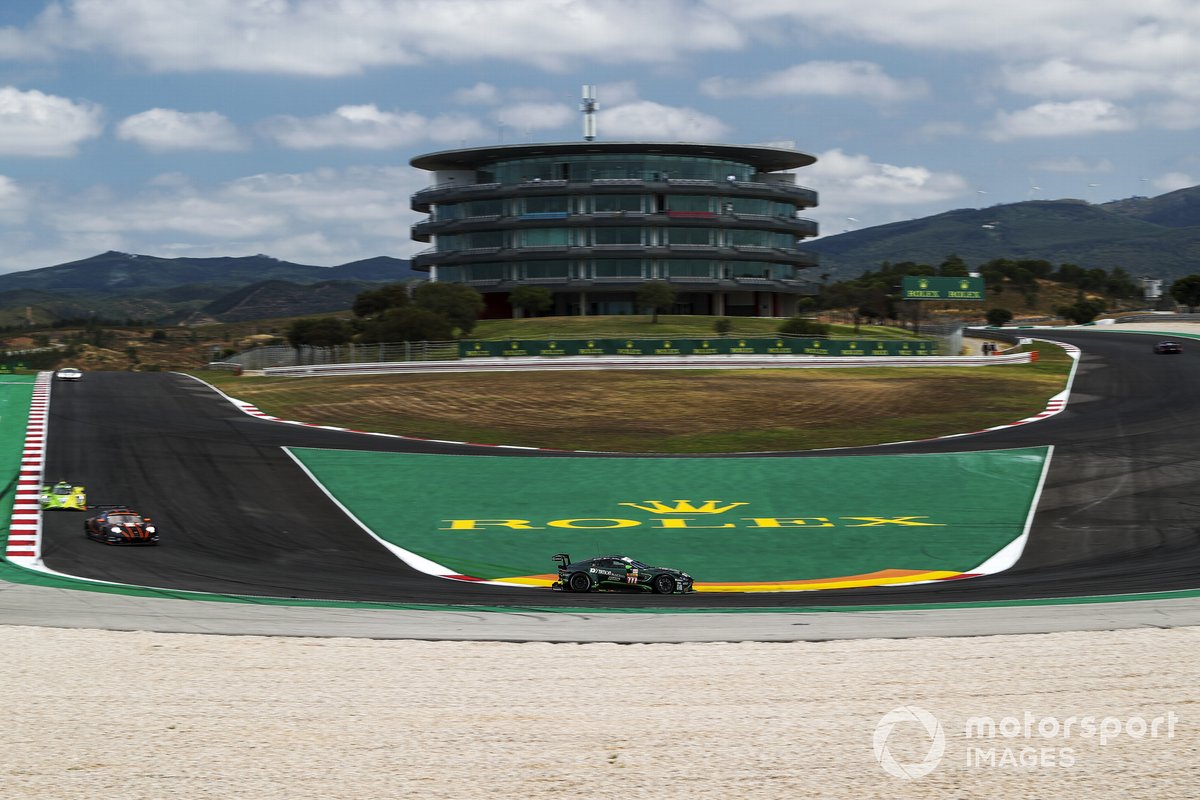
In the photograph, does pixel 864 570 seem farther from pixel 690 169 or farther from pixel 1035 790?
pixel 690 169

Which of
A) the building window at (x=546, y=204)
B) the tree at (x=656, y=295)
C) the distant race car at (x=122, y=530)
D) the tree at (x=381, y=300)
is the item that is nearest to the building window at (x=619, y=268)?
the building window at (x=546, y=204)

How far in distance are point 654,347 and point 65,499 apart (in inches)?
1810

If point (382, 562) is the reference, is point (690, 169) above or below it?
above

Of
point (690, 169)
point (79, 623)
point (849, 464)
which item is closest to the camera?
point (79, 623)

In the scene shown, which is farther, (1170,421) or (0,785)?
(1170,421)

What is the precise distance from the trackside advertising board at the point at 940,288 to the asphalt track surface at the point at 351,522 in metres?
36.4

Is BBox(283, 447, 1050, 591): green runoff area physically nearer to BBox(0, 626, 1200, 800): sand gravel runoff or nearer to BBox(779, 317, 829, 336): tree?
BBox(0, 626, 1200, 800): sand gravel runoff

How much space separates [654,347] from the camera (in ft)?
227

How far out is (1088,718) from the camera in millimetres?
9961

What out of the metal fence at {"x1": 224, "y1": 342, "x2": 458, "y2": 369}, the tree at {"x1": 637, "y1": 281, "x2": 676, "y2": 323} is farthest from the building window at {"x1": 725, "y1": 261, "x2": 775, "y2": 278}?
the metal fence at {"x1": 224, "y1": 342, "x2": 458, "y2": 369}

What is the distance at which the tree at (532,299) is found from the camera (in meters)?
105

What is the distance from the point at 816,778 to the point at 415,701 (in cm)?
410

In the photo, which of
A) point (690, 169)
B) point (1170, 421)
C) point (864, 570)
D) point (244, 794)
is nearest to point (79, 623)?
point (244, 794)

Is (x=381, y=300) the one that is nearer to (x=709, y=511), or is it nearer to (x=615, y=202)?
(x=615, y=202)
